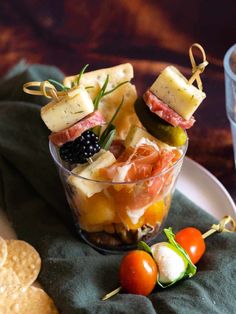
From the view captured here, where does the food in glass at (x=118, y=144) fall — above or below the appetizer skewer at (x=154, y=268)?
above

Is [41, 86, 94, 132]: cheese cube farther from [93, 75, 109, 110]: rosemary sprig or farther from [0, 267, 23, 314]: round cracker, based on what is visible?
[0, 267, 23, 314]: round cracker

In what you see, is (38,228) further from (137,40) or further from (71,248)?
(137,40)

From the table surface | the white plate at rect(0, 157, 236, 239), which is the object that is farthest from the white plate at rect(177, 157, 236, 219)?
the table surface

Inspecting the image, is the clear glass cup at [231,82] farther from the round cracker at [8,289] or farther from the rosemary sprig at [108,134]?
Answer: the round cracker at [8,289]

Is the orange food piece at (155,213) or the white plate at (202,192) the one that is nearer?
the orange food piece at (155,213)

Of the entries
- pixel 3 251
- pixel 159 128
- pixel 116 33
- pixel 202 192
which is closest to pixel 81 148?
pixel 159 128

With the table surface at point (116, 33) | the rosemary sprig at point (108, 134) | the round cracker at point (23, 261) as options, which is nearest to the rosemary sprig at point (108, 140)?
the rosemary sprig at point (108, 134)
